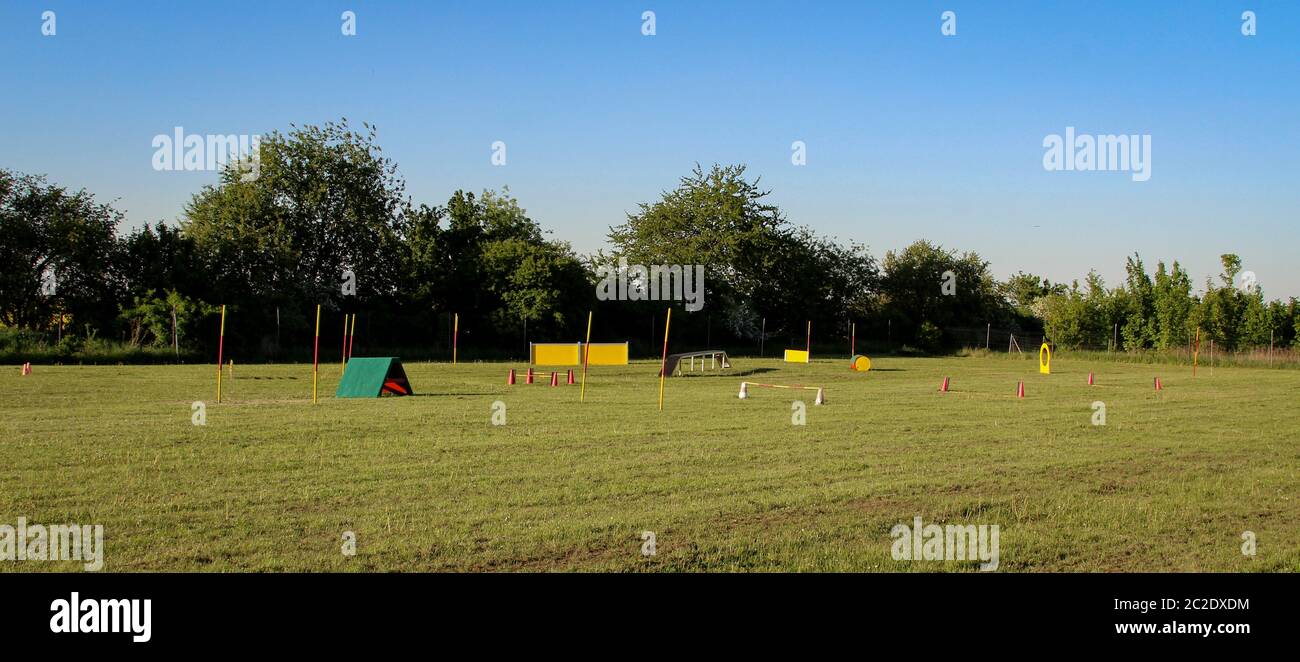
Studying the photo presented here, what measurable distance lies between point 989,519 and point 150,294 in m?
39.5

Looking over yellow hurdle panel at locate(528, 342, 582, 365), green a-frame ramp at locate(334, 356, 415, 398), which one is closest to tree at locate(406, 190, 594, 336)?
yellow hurdle panel at locate(528, 342, 582, 365)

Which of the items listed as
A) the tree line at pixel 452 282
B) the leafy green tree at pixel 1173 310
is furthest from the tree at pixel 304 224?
the leafy green tree at pixel 1173 310

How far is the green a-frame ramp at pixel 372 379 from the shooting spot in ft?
68.8

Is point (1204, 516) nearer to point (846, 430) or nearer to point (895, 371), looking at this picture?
point (846, 430)

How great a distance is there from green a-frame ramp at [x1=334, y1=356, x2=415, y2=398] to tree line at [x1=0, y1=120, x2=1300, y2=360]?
1756cm

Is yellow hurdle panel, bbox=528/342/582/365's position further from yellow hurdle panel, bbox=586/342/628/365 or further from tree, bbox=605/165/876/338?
tree, bbox=605/165/876/338

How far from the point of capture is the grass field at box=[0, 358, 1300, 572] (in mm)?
7344

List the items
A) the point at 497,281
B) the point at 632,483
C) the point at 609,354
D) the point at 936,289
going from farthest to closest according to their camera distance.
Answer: the point at 936,289, the point at 497,281, the point at 609,354, the point at 632,483

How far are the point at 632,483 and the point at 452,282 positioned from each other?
43385 millimetres

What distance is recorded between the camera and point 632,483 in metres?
10.3

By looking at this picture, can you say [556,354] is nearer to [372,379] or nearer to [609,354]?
[609,354]

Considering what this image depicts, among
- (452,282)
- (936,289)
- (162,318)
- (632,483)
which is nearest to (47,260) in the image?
(162,318)
